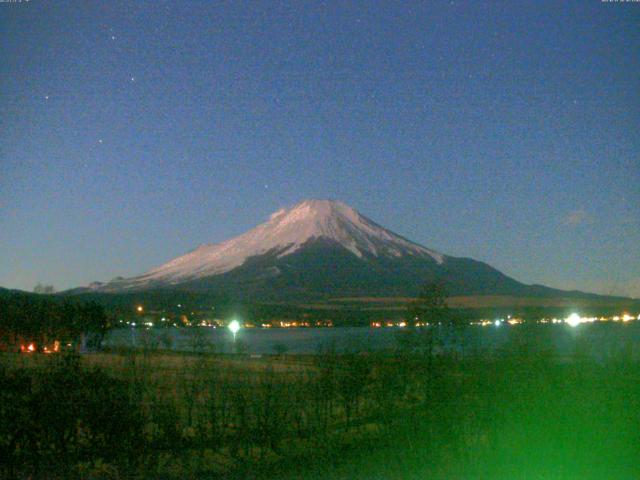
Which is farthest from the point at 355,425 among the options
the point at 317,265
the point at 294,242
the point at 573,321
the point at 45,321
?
the point at 294,242

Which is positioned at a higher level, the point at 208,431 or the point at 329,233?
the point at 329,233

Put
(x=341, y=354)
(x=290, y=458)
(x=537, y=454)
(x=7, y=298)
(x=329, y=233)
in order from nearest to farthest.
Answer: (x=537, y=454) < (x=290, y=458) < (x=341, y=354) < (x=7, y=298) < (x=329, y=233)

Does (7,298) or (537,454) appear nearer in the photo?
(537,454)

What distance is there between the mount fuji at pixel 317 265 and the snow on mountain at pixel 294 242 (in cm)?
12

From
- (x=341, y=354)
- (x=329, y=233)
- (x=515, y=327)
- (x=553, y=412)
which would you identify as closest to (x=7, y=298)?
(x=341, y=354)

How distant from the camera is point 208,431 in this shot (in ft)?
38.4

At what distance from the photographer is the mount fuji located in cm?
6881

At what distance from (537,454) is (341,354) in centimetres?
589

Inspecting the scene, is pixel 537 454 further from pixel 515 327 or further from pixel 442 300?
pixel 442 300

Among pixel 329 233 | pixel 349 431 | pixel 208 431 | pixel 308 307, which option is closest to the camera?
pixel 208 431

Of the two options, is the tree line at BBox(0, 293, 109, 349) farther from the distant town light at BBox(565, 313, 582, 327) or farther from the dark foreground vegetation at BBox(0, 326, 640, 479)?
the dark foreground vegetation at BBox(0, 326, 640, 479)

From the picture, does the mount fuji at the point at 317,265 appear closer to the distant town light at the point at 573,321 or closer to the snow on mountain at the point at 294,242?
the snow on mountain at the point at 294,242

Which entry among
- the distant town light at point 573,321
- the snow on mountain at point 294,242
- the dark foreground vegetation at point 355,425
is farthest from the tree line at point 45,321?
the snow on mountain at point 294,242

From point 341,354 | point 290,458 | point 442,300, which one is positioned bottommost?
point 290,458
